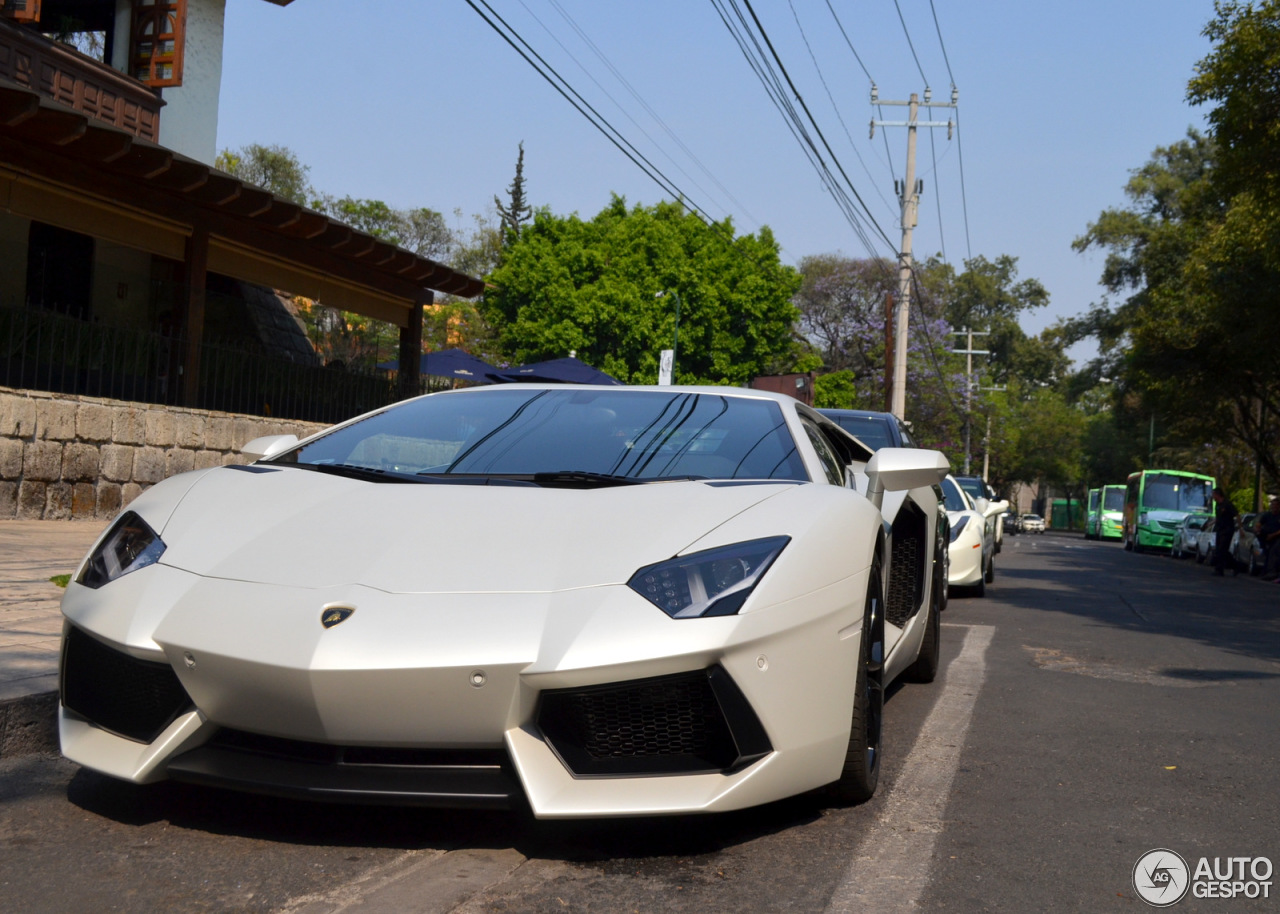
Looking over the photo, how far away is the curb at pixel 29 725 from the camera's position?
12.3 feet

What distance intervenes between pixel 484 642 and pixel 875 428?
8.40m

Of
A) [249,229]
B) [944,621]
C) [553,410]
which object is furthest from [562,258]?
[553,410]

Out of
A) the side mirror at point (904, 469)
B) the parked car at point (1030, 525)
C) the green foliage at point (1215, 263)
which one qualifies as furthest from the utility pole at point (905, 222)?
the parked car at point (1030, 525)

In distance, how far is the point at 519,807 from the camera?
2.78 metres

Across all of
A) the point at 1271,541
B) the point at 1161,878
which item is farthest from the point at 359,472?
the point at 1271,541

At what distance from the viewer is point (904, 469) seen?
4.09 m

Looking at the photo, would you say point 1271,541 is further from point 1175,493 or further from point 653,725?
point 653,725

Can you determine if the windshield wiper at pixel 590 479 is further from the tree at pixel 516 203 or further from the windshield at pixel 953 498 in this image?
the tree at pixel 516 203

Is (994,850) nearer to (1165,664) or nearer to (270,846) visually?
(270,846)

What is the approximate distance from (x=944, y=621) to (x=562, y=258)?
139 ft

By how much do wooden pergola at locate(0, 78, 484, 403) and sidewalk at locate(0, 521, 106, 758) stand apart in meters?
4.31

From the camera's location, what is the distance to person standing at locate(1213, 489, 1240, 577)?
2392cm

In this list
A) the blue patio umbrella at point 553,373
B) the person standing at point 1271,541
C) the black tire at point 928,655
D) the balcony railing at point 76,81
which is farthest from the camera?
the person standing at point 1271,541

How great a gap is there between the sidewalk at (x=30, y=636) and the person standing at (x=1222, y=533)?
69.5ft
